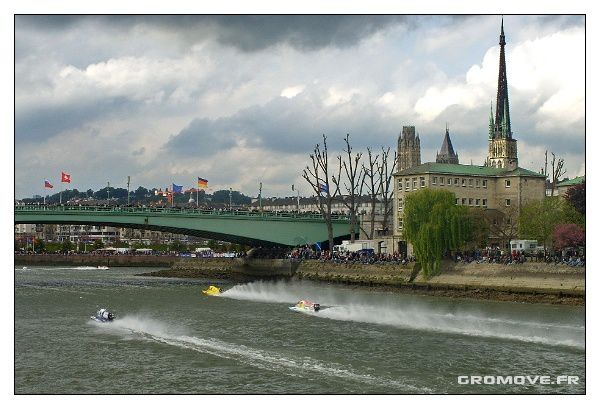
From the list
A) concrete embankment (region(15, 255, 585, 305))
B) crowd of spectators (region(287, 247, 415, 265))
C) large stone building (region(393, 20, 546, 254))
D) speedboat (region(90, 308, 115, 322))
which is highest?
large stone building (region(393, 20, 546, 254))

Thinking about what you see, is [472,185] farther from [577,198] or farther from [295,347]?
[295,347]

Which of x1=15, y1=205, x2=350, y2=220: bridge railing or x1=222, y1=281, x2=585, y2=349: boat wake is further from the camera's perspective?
x1=15, y1=205, x2=350, y2=220: bridge railing

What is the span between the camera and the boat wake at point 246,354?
41.7 m

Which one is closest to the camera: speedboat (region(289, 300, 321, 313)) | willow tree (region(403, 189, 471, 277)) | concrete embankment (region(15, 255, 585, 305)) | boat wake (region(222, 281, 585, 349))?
boat wake (region(222, 281, 585, 349))

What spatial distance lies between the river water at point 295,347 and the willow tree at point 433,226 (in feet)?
A: 40.5

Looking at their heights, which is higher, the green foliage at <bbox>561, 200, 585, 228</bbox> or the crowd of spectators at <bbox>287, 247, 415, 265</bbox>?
the green foliage at <bbox>561, 200, 585, 228</bbox>

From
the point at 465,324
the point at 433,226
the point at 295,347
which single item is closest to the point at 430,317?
the point at 465,324

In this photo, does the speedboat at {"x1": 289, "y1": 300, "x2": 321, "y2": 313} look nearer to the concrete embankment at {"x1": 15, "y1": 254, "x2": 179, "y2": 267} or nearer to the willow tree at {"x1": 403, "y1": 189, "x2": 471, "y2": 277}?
the willow tree at {"x1": 403, "y1": 189, "x2": 471, "y2": 277}

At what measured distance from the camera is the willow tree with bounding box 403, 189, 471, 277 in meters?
91.1

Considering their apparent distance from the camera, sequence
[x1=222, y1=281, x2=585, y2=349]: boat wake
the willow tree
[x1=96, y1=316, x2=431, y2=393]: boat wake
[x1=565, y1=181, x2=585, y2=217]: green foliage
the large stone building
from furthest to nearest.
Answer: the large stone building → [x1=565, y1=181, x2=585, y2=217]: green foliage → the willow tree → [x1=222, y1=281, x2=585, y2=349]: boat wake → [x1=96, y1=316, x2=431, y2=393]: boat wake

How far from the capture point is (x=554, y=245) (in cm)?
9162

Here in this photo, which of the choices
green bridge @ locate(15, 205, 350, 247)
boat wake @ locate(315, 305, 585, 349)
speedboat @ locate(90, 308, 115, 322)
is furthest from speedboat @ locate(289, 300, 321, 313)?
green bridge @ locate(15, 205, 350, 247)

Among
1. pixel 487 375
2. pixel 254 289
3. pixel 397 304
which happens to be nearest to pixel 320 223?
pixel 254 289

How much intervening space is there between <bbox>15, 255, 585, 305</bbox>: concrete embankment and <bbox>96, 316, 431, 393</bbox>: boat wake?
1164 inches
